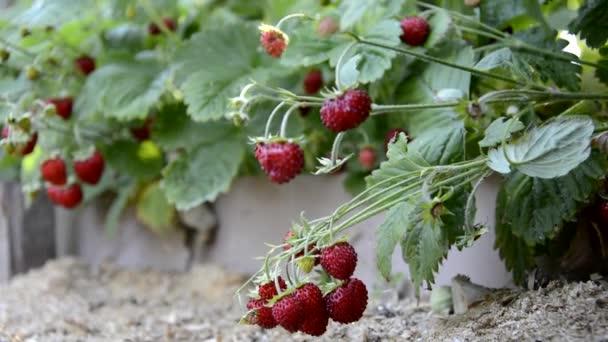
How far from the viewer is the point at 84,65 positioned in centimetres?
206

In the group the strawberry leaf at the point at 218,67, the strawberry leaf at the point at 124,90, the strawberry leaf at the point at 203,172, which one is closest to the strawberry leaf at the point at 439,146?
the strawberry leaf at the point at 218,67

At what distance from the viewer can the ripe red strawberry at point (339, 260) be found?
1.02 m

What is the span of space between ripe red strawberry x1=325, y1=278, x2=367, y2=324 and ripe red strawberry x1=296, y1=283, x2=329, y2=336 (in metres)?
0.01

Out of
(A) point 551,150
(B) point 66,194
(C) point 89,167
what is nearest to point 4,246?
(B) point 66,194

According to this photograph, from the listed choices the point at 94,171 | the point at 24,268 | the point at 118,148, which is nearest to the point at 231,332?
the point at 94,171

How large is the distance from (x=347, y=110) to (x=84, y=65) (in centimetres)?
121

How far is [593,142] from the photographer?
105 cm

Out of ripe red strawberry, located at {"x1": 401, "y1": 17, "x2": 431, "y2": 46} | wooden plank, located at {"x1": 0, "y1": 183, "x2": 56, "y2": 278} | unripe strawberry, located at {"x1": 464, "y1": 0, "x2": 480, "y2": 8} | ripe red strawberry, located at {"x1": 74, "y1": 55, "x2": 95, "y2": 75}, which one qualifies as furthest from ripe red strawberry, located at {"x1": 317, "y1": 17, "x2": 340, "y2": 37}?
wooden plank, located at {"x1": 0, "y1": 183, "x2": 56, "y2": 278}

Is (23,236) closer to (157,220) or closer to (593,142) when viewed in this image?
(157,220)

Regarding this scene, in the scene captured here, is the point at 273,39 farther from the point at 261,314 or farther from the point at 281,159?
the point at 261,314

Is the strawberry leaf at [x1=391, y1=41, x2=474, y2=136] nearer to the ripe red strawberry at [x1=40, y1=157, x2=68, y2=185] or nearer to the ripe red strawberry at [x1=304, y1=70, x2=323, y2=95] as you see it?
the ripe red strawberry at [x1=304, y1=70, x2=323, y2=95]

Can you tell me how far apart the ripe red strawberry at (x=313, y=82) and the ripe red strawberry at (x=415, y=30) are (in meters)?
0.38

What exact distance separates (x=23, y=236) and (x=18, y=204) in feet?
0.33

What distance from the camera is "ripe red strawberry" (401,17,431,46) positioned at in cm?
134
